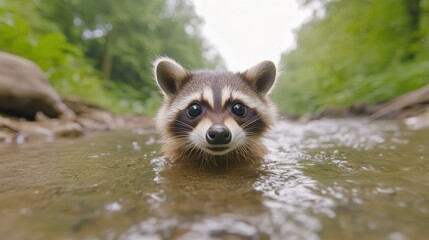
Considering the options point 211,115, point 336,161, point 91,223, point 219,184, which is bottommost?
point 91,223

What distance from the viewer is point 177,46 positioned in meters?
25.4

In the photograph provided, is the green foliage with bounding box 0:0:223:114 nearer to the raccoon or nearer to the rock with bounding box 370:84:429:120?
the rock with bounding box 370:84:429:120

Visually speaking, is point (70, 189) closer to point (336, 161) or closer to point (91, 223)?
point (91, 223)

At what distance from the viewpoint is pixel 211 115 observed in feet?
9.02

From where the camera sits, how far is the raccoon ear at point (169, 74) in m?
3.39

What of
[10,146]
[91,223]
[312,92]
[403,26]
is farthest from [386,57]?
[91,223]

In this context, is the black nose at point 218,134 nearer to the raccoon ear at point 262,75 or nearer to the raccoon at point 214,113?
the raccoon at point 214,113

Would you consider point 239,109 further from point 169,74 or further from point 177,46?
point 177,46

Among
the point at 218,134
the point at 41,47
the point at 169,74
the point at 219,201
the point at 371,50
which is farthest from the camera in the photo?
the point at 371,50

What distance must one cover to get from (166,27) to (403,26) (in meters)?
18.0

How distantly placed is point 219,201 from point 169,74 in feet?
7.02

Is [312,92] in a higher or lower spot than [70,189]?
higher

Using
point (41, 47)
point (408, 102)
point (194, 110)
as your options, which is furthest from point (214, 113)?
point (41, 47)

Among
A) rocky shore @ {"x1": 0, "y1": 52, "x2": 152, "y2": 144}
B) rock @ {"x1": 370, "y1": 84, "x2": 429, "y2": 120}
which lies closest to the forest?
rock @ {"x1": 370, "y1": 84, "x2": 429, "y2": 120}
